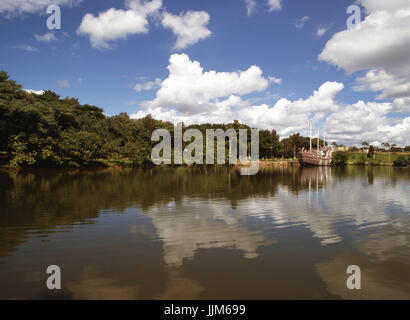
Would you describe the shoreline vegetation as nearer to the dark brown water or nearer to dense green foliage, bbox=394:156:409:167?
the dark brown water

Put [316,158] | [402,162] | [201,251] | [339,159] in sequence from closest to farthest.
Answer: [201,251], [316,158], [402,162], [339,159]

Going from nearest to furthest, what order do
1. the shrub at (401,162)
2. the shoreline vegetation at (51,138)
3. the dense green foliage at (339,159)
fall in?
the shoreline vegetation at (51,138) < the shrub at (401,162) < the dense green foliage at (339,159)

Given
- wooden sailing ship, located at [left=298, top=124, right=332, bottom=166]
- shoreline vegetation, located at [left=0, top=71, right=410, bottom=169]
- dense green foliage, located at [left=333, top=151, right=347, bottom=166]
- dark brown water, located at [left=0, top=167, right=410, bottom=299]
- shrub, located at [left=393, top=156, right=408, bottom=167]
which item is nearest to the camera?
dark brown water, located at [left=0, top=167, right=410, bottom=299]

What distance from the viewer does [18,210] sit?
14570mm

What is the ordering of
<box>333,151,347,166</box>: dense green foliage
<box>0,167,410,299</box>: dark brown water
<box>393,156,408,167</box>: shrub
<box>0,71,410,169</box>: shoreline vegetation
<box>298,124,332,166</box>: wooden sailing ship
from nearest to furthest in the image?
<box>0,167,410,299</box>: dark brown water
<box>0,71,410,169</box>: shoreline vegetation
<box>298,124,332,166</box>: wooden sailing ship
<box>393,156,408,167</box>: shrub
<box>333,151,347,166</box>: dense green foliage

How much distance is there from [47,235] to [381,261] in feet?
42.0

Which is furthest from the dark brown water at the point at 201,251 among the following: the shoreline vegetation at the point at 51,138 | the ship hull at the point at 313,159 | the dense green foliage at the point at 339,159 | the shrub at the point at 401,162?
the shrub at the point at 401,162

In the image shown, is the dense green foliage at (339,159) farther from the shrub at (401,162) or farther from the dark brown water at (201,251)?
the dark brown water at (201,251)

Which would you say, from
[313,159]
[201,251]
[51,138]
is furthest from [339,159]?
[201,251]

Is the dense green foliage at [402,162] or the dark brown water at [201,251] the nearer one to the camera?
the dark brown water at [201,251]

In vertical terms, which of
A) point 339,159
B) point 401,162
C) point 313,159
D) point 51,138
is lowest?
point 401,162

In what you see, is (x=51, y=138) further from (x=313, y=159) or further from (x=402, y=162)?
(x=402, y=162)

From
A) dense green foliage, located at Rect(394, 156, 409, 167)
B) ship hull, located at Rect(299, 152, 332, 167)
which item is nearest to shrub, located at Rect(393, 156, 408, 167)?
dense green foliage, located at Rect(394, 156, 409, 167)
